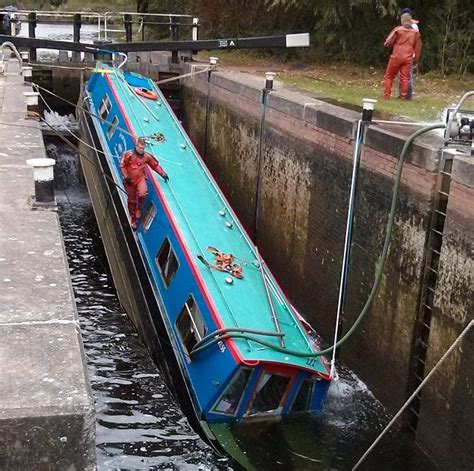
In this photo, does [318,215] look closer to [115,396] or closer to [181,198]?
[181,198]

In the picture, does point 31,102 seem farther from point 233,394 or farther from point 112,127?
point 233,394

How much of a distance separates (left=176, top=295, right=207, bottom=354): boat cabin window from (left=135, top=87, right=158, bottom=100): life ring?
7.50 metres

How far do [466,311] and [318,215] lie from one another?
13.4 ft

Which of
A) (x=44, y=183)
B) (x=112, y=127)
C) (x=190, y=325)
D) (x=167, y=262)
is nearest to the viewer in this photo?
(x=44, y=183)

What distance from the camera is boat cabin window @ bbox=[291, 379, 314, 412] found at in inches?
313

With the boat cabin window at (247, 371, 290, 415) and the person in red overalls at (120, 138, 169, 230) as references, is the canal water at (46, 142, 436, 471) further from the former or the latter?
the person in red overalls at (120, 138, 169, 230)

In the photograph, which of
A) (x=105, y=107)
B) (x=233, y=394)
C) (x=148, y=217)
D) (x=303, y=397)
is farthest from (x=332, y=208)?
(x=105, y=107)

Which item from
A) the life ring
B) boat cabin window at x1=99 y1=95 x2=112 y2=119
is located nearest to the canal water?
boat cabin window at x1=99 y1=95 x2=112 y2=119

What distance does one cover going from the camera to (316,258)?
10.9m

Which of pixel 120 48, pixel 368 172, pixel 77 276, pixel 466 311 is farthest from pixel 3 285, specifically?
pixel 120 48

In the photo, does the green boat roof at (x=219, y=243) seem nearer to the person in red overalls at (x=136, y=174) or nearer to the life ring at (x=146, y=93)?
the person in red overalls at (x=136, y=174)

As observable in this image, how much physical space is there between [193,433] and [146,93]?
29.7 feet

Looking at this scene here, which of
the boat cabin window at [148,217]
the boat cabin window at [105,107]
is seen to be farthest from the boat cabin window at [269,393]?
the boat cabin window at [105,107]

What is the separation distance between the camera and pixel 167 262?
9.70m
